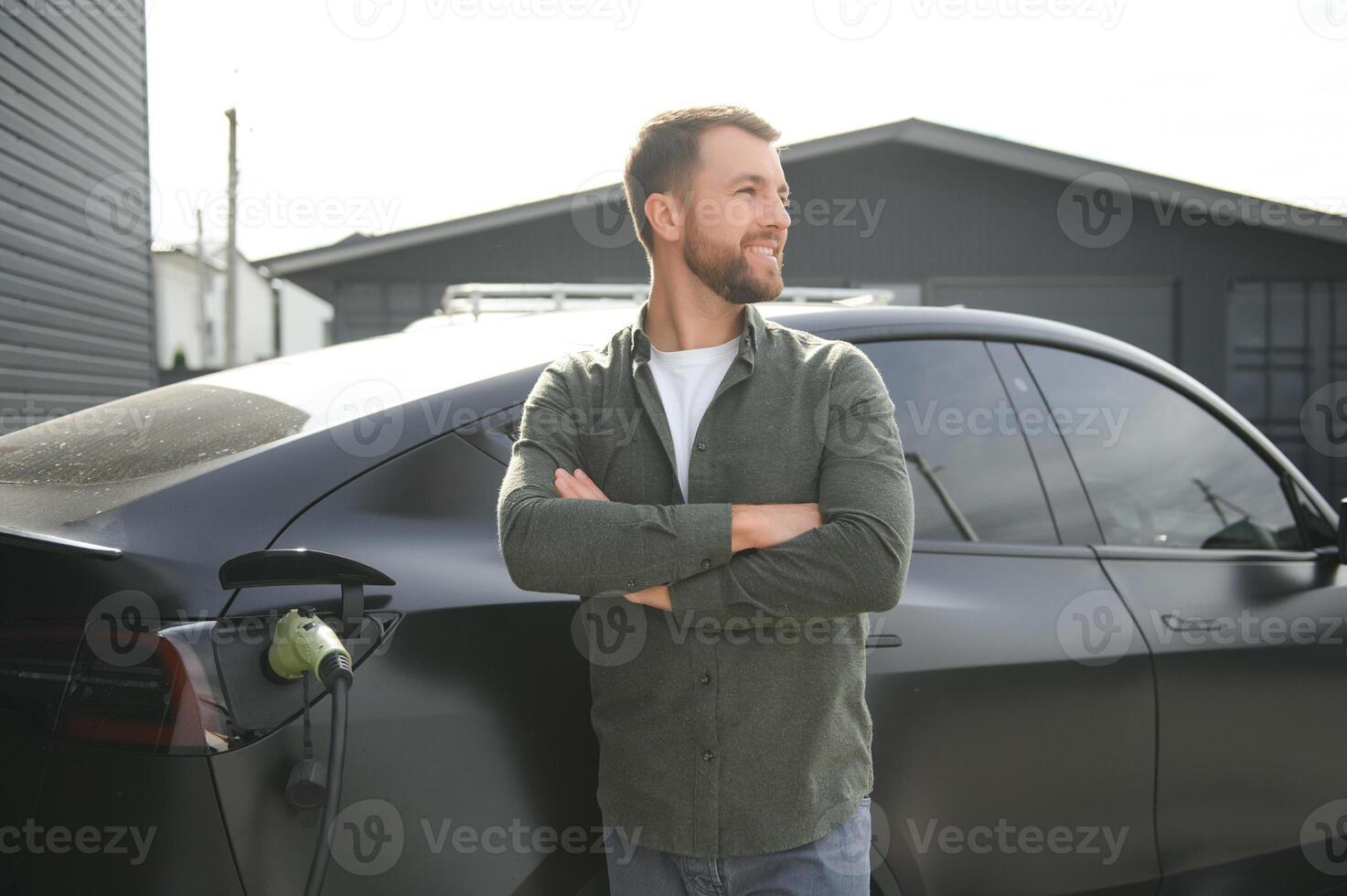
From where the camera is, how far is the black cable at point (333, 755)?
1.52 m

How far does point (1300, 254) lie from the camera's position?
1389cm

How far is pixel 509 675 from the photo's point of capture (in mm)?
1796

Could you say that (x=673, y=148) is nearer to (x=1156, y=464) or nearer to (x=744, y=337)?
(x=744, y=337)

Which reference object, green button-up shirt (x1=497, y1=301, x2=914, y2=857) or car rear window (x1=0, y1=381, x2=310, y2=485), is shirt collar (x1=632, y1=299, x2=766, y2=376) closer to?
green button-up shirt (x1=497, y1=301, x2=914, y2=857)

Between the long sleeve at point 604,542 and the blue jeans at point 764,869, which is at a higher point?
the long sleeve at point 604,542

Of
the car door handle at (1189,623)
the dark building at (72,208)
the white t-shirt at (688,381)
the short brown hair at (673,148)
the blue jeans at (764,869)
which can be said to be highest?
the dark building at (72,208)

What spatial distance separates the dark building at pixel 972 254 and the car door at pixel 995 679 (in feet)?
35.4

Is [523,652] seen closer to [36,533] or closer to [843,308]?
[36,533]

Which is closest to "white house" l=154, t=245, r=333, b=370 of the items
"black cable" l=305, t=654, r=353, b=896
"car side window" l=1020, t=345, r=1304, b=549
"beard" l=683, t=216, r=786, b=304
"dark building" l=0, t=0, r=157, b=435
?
"dark building" l=0, t=0, r=157, b=435

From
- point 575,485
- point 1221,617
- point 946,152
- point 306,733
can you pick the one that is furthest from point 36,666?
point 946,152

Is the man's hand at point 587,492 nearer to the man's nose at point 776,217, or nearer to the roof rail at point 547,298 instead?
the man's nose at point 776,217

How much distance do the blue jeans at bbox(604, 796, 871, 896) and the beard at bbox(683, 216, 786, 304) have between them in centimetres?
80

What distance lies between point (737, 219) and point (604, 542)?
0.58m

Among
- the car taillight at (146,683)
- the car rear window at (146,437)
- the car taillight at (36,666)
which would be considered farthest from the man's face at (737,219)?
the car taillight at (36,666)
